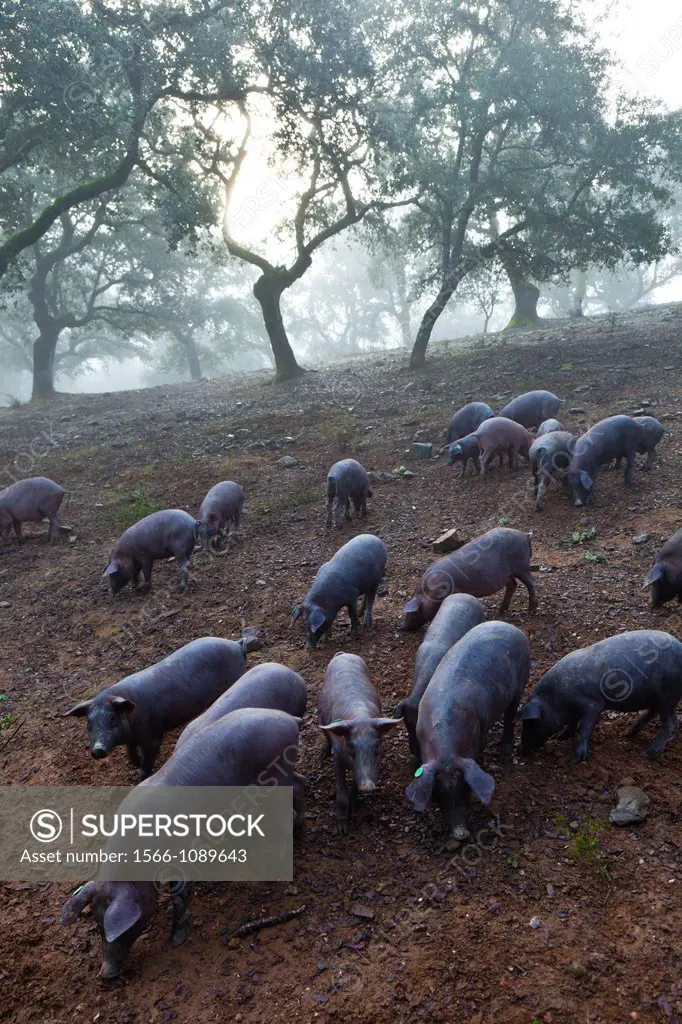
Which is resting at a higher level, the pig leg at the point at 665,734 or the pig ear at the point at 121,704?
the pig ear at the point at 121,704

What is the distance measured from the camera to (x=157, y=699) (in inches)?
218

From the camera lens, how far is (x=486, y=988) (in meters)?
3.28

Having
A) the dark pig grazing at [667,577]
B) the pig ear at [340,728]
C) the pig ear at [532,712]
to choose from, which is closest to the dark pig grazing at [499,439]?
the dark pig grazing at [667,577]

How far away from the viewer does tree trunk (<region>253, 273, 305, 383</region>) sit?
2148cm

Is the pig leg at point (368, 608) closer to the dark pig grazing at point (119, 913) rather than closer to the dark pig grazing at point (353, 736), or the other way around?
the dark pig grazing at point (353, 736)

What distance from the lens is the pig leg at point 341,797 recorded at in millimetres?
4469

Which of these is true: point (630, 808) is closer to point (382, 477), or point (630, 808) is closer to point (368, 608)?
point (368, 608)

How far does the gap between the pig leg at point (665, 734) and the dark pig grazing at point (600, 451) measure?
4.81m

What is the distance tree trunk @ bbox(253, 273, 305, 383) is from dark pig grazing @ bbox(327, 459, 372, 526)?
12132 mm

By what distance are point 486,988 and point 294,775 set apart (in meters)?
1.77

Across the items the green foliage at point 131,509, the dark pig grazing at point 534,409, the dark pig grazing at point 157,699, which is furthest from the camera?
the dark pig grazing at point 534,409

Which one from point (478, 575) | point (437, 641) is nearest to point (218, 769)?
point (437, 641)

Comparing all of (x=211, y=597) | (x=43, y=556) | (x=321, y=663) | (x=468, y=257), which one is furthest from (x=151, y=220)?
(x=321, y=663)

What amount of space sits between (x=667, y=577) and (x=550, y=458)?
3.55 m
